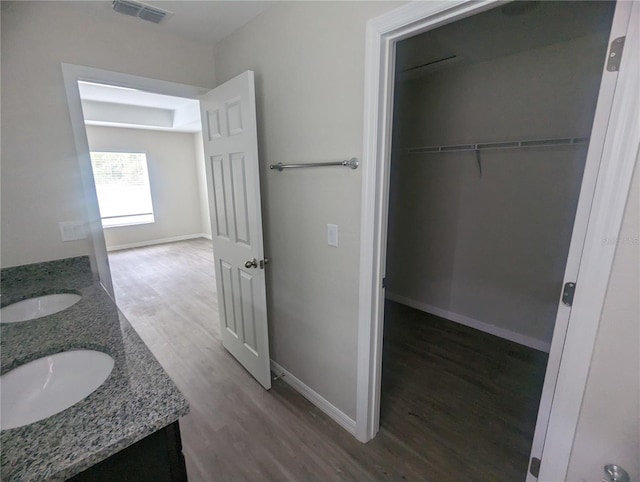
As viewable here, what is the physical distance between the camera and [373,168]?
4.47 feet

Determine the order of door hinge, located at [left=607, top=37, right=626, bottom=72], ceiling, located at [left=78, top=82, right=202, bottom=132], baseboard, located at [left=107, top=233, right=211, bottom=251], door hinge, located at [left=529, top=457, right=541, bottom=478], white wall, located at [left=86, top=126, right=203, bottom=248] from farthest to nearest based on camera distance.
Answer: baseboard, located at [left=107, top=233, right=211, bottom=251], white wall, located at [left=86, top=126, right=203, bottom=248], ceiling, located at [left=78, top=82, right=202, bottom=132], door hinge, located at [left=529, top=457, right=541, bottom=478], door hinge, located at [left=607, top=37, right=626, bottom=72]

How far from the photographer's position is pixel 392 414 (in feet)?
6.27

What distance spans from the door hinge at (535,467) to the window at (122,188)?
7.04 metres

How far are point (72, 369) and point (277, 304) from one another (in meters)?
1.29

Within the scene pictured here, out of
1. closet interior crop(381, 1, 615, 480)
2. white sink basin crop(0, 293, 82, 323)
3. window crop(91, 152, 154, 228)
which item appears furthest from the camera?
window crop(91, 152, 154, 228)

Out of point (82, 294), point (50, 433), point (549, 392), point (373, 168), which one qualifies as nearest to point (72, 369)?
point (50, 433)

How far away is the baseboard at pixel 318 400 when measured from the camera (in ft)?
5.92

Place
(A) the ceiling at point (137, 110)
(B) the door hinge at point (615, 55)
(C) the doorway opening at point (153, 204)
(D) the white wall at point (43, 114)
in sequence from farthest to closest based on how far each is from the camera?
(A) the ceiling at point (137, 110)
(C) the doorway opening at point (153, 204)
(D) the white wall at point (43, 114)
(B) the door hinge at point (615, 55)

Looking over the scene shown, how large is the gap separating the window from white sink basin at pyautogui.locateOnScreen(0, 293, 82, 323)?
5.17 meters

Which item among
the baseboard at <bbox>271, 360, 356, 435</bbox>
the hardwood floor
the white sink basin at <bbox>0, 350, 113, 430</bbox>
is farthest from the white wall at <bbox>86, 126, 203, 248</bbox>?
the white sink basin at <bbox>0, 350, 113, 430</bbox>

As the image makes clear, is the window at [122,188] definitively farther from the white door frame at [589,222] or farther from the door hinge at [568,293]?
the door hinge at [568,293]

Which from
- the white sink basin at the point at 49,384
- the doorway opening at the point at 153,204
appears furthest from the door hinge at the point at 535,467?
the doorway opening at the point at 153,204

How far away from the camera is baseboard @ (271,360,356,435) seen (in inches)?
71.0

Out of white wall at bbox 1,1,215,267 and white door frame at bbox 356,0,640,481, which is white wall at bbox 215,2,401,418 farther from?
white wall at bbox 1,1,215,267
